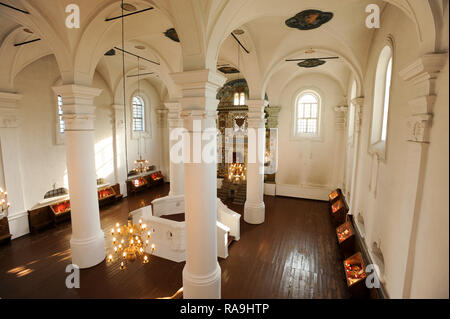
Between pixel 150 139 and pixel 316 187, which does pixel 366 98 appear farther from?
pixel 150 139

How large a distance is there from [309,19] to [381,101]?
2797 millimetres

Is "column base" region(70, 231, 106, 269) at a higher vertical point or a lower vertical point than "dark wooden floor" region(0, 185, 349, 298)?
higher

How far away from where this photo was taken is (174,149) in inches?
389

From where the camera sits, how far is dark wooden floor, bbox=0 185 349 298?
5609mm

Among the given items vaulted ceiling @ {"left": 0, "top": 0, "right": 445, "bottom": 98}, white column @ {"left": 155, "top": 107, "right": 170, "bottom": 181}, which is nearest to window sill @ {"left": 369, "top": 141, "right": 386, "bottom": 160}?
vaulted ceiling @ {"left": 0, "top": 0, "right": 445, "bottom": 98}

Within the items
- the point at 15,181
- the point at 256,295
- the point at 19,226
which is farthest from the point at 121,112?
the point at 256,295

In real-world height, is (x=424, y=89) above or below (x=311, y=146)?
above

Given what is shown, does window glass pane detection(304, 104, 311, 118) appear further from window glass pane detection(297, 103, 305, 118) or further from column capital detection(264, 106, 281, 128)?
column capital detection(264, 106, 281, 128)

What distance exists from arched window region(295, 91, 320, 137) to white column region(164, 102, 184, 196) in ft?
22.7

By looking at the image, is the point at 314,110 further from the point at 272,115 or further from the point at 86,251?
the point at 86,251

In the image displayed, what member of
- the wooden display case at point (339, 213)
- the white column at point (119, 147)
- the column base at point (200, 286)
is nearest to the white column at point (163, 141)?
the white column at point (119, 147)

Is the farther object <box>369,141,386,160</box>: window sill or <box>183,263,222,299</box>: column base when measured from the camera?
<box>369,141,386,160</box>: window sill

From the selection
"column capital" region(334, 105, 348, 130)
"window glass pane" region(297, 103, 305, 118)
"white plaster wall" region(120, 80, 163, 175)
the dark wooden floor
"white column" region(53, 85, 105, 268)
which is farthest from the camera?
"white plaster wall" region(120, 80, 163, 175)

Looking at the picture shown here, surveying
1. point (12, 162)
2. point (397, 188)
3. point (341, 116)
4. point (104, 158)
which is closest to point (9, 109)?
point (12, 162)
